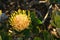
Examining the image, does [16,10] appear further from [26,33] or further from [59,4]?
[59,4]

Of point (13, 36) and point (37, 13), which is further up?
point (37, 13)

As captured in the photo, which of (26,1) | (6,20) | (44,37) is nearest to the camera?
(44,37)

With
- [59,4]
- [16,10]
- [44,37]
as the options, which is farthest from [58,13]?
[16,10]
